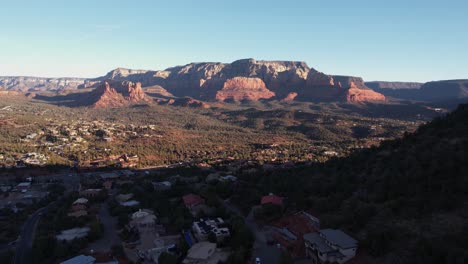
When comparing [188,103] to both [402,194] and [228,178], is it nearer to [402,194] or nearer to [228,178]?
[228,178]

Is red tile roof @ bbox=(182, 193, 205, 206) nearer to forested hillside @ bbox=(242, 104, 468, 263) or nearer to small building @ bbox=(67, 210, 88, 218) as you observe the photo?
forested hillside @ bbox=(242, 104, 468, 263)

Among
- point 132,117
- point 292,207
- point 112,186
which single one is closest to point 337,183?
point 292,207

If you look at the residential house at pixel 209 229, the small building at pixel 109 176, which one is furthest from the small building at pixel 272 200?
the small building at pixel 109 176

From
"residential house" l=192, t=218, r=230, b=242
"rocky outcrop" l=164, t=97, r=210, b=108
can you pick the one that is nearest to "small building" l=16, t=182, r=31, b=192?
"residential house" l=192, t=218, r=230, b=242

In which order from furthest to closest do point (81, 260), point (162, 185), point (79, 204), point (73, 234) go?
point (162, 185) < point (79, 204) < point (73, 234) < point (81, 260)

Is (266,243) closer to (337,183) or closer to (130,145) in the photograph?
(337,183)

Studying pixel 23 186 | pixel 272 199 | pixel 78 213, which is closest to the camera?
pixel 272 199

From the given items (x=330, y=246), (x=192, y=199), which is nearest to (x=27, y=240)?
(x=192, y=199)
